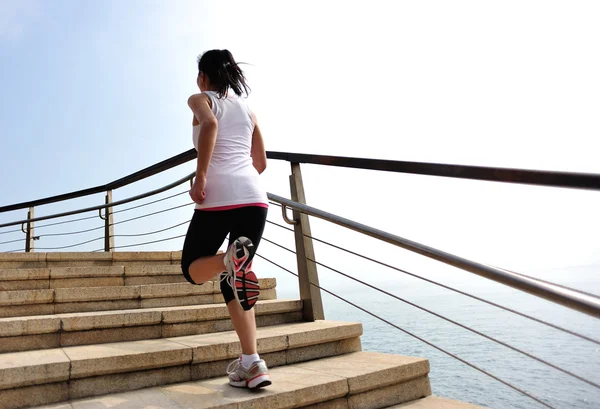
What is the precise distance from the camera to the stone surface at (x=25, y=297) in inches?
107

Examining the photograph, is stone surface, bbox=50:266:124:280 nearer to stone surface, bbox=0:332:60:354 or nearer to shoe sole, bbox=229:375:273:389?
stone surface, bbox=0:332:60:354

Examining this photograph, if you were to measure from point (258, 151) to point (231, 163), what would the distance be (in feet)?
0.99

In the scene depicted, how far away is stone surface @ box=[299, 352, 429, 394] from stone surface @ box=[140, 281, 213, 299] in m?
1.01

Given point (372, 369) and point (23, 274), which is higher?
point (23, 274)

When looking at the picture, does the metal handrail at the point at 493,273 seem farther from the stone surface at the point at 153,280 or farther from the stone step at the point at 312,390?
the stone surface at the point at 153,280

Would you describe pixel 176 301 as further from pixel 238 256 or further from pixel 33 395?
pixel 238 256

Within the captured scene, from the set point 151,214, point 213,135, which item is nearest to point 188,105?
point 213,135

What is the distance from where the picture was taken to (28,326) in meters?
2.28

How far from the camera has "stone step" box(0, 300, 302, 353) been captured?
2.27m

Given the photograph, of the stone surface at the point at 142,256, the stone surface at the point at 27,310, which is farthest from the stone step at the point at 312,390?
the stone surface at the point at 142,256

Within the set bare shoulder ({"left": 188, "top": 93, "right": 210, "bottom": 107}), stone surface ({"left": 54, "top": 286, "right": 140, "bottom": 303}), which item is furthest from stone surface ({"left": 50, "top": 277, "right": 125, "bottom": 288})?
bare shoulder ({"left": 188, "top": 93, "right": 210, "bottom": 107})

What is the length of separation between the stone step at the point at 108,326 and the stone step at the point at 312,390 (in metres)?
0.50

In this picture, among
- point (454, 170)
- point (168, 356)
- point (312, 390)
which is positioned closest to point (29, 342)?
point (168, 356)

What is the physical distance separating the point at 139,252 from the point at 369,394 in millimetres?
2524
